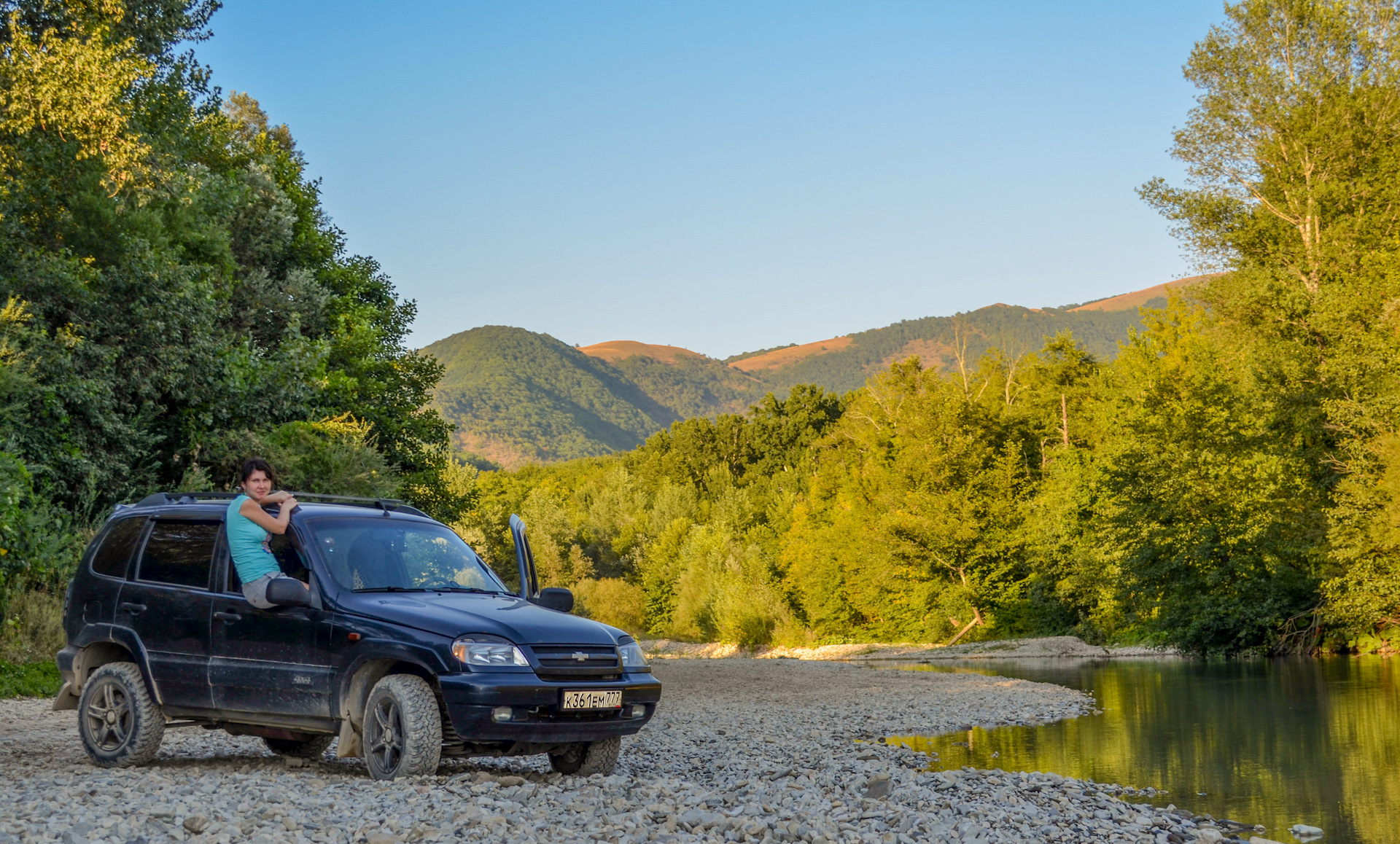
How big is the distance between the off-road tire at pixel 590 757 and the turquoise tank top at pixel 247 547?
8.58 ft

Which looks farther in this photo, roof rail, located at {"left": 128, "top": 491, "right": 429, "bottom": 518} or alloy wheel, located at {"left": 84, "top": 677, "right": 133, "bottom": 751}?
roof rail, located at {"left": 128, "top": 491, "right": 429, "bottom": 518}

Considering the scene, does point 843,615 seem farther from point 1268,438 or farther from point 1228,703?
point 1228,703

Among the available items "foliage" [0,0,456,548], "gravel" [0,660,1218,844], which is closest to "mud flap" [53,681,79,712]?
"gravel" [0,660,1218,844]

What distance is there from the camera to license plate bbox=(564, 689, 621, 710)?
26.5ft

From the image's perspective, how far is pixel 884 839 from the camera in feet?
24.1

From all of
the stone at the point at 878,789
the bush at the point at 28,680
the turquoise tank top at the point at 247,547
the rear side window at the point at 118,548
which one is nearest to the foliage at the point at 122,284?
the bush at the point at 28,680

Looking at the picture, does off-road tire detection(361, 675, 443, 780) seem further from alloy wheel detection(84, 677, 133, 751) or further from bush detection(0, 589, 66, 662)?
bush detection(0, 589, 66, 662)

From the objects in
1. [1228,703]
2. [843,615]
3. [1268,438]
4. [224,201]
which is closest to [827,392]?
[843,615]

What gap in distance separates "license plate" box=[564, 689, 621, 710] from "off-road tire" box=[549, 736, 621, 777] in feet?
1.79

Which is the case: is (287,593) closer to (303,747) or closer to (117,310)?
(303,747)

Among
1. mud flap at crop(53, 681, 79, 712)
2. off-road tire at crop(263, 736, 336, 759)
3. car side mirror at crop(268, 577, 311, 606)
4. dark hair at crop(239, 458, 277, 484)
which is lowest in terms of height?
off-road tire at crop(263, 736, 336, 759)

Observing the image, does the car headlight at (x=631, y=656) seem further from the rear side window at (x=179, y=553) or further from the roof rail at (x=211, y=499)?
the rear side window at (x=179, y=553)

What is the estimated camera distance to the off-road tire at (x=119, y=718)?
8945 mm

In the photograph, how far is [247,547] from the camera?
8.63m
